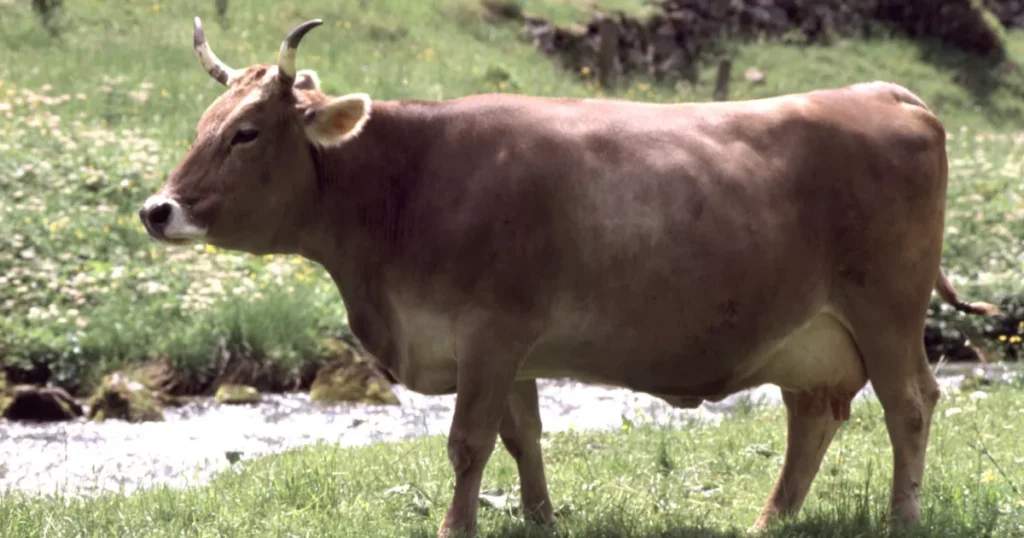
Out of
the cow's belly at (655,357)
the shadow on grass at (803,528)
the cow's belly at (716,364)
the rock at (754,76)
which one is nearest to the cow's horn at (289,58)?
the cow's belly at (655,357)

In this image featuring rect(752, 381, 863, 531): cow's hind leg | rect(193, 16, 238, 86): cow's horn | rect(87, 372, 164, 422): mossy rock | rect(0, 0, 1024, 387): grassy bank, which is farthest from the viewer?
rect(0, 0, 1024, 387): grassy bank

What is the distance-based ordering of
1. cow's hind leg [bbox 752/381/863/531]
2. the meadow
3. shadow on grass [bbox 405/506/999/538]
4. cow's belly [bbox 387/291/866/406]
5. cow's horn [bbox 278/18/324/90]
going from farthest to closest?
cow's hind leg [bbox 752/381/863/531]
the meadow
shadow on grass [bbox 405/506/999/538]
cow's belly [bbox 387/291/866/406]
cow's horn [bbox 278/18/324/90]

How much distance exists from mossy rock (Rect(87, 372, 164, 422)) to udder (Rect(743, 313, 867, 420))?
6.67 meters

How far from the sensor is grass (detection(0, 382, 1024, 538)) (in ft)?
19.7

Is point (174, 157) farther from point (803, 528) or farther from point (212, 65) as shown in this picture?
point (803, 528)

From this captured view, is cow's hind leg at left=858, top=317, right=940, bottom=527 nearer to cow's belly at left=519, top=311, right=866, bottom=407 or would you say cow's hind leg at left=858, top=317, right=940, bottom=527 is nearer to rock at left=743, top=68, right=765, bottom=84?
cow's belly at left=519, top=311, right=866, bottom=407

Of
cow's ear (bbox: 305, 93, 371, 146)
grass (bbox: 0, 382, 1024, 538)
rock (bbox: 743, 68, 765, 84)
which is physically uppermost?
cow's ear (bbox: 305, 93, 371, 146)

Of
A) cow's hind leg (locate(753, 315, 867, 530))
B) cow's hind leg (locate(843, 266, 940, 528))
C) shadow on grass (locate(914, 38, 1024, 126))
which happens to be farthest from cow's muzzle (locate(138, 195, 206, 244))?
shadow on grass (locate(914, 38, 1024, 126))

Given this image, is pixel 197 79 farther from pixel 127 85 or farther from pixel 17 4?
pixel 17 4

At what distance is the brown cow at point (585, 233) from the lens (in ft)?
18.6

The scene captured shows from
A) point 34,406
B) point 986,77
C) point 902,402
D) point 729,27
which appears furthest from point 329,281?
point 986,77

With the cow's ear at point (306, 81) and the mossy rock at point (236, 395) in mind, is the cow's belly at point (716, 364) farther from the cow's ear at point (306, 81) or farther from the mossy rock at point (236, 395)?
the mossy rock at point (236, 395)

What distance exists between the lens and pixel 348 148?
19.7 ft

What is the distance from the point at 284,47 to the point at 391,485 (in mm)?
2459
